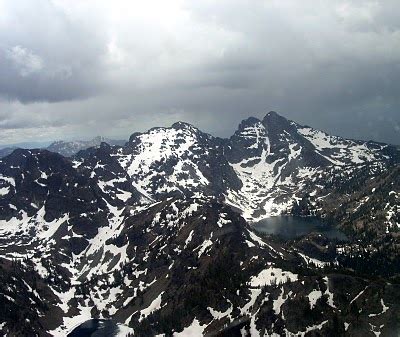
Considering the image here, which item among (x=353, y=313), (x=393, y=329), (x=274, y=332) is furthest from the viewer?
(x=274, y=332)

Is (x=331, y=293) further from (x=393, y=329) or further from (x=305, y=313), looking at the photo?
(x=393, y=329)

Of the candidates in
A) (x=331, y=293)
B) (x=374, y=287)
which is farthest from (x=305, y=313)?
(x=374, y=287)

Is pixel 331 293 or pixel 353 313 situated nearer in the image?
pixel 353 313

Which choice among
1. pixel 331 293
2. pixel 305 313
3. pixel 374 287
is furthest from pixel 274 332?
pixel 374 287

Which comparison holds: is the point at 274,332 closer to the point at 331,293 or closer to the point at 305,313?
the point at 305,313

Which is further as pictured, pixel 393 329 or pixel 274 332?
pixel 274 332

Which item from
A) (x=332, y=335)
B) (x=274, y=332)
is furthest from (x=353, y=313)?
(x=274, y=332)

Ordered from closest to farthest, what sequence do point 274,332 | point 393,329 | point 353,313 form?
1. point 393,329
2. point 353,313
3. point 274,332

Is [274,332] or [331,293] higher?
[331,293]
